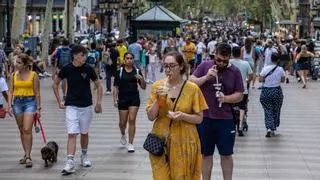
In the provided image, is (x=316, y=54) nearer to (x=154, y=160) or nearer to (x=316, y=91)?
(x=316, y=91)

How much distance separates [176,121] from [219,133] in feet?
5.25

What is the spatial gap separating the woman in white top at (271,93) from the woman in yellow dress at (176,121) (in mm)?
7358

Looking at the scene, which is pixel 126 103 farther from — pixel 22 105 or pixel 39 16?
pixel 39 16

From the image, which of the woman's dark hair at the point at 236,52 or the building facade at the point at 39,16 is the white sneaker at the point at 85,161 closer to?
the woman's dark hair at the point at 236,52

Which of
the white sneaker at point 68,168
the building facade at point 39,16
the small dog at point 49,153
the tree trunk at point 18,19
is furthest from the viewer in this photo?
the building facade at point 39,16

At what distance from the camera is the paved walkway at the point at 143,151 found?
10.7 m

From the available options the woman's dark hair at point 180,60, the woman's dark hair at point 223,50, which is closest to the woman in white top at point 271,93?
the woman's dark hair at point 223,50

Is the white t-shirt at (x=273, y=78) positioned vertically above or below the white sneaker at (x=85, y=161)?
above

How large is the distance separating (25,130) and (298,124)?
7.45 m

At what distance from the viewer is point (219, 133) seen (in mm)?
8664

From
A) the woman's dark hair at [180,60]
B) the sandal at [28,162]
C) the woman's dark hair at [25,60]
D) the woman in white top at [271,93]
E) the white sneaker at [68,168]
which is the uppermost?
the woman's dark hair at [180,60]

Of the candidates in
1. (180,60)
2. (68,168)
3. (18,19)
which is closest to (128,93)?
(68,168)

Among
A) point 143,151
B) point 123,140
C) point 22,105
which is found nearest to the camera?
point 22,105

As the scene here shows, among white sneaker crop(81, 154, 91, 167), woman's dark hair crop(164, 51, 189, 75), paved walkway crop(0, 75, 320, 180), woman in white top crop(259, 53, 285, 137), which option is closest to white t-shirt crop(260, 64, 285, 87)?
woman in white top crop(259, 53, 285, 137)
